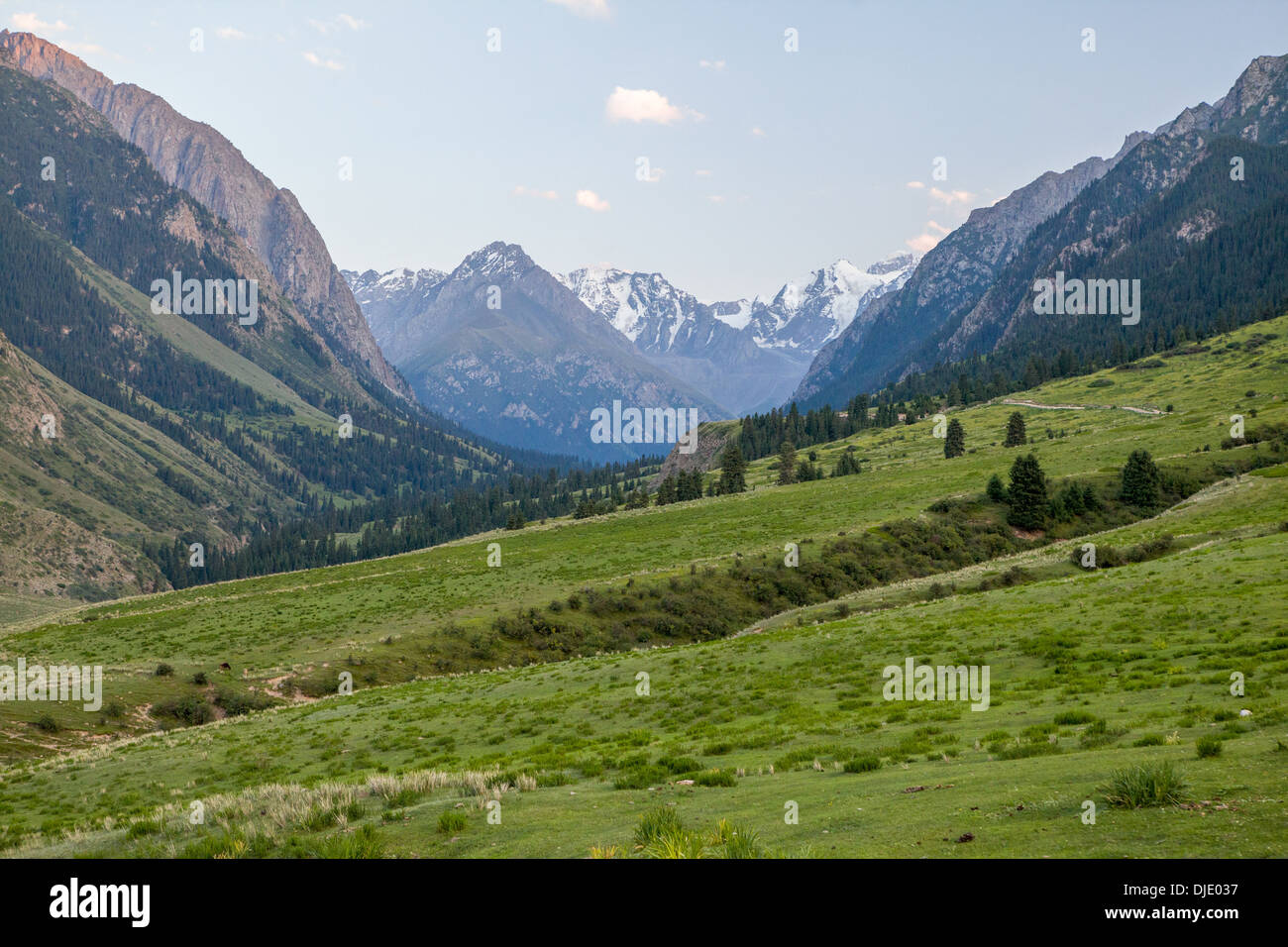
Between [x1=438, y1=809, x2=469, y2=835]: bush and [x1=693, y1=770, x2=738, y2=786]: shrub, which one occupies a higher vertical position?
[x1=438, y1=809, x2=469, y2=835]: bush

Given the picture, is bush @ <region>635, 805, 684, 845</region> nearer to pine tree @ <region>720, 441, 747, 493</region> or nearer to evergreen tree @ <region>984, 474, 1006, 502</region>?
evergreen tree @ <region>984, 474, 1006, 502</region>

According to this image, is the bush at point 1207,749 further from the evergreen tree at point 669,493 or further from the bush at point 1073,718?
the evergreen tree at point 669,493

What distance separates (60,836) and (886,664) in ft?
96.3

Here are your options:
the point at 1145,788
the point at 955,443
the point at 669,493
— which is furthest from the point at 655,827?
the point at 955,443

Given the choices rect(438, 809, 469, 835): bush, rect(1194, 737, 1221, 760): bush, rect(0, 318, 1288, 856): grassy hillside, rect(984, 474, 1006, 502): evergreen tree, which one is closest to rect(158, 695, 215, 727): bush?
rect(0, 318, 1288, 856): grassy hillside

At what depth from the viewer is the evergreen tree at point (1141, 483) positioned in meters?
88.0

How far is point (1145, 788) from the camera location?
458 inches

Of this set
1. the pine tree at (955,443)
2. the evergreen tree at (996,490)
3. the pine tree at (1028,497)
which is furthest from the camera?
the pine tree at (955,443)

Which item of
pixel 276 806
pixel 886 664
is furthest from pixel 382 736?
pixel 886 664

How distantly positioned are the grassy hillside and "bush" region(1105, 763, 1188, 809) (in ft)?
0.79

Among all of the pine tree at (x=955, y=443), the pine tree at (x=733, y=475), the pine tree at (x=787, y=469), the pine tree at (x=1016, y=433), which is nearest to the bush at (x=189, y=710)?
the pine tree at (x=733, y=475)

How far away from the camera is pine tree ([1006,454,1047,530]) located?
3472 inches

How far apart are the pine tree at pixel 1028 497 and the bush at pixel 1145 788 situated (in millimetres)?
83383

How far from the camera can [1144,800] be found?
457 inches
